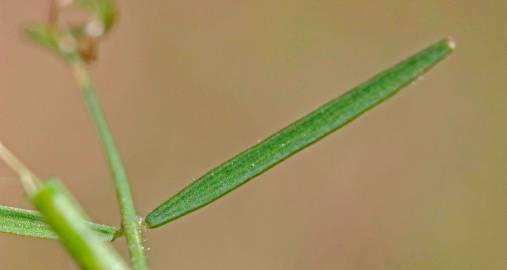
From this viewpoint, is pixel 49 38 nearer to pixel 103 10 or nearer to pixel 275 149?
pixel 103 10

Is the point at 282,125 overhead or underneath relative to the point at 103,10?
overhead

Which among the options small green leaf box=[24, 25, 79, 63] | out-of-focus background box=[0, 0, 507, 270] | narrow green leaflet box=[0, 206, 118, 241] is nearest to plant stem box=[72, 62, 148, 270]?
small green leaf box=[24, 25, 79, 63]

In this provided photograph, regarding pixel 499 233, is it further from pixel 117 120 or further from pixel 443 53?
pixel 443 53

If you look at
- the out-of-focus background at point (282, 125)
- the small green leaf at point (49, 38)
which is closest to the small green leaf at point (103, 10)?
the small green leaf at point (49, 38)

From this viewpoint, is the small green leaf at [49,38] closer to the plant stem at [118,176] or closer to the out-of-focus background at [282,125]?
the plant stem at [118,176]

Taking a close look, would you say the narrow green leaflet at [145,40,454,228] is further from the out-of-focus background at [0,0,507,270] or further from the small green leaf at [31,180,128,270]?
the out-of-focus background at [0,0,507,270]

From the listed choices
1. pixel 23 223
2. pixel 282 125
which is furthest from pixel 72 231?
pixel 282 125
